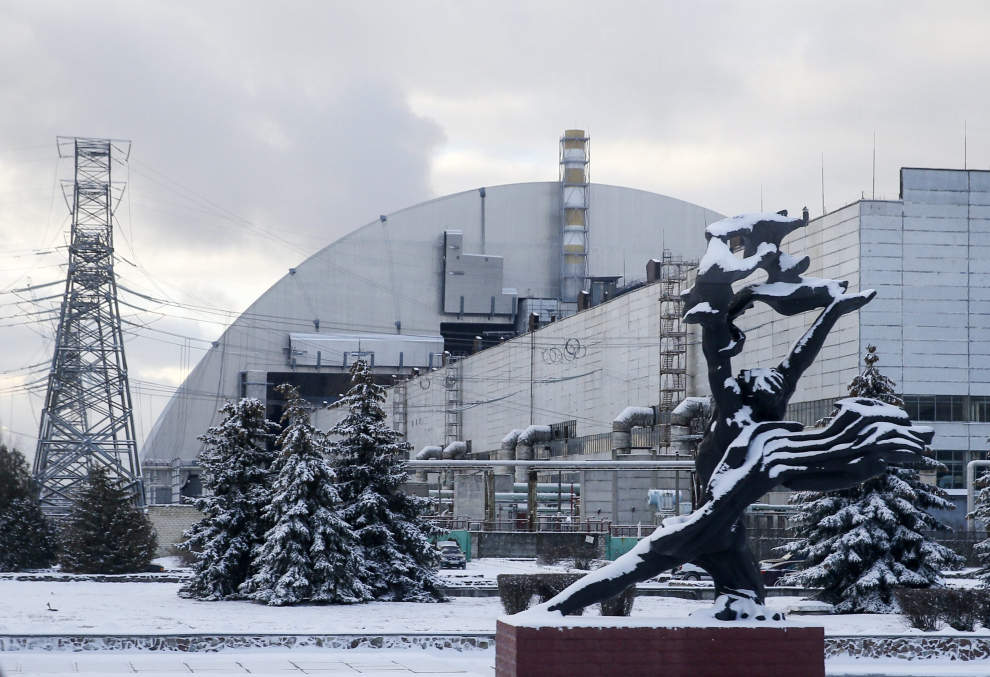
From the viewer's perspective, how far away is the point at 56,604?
78.1 ft

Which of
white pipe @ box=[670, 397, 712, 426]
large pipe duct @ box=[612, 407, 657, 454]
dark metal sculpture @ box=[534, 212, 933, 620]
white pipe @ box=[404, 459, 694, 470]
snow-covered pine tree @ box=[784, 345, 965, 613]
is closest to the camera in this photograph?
dark metal sculpture @ box=[534, 212, 933, 620]

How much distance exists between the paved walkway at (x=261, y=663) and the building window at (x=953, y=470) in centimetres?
2961

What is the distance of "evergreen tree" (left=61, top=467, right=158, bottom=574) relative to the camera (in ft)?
109

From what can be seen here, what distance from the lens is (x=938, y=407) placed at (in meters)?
40.7

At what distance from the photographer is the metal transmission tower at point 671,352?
48481mm

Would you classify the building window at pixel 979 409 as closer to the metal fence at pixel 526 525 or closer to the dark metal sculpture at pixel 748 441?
the metal fence at pixel 526 525

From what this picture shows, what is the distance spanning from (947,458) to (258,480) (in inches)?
1029

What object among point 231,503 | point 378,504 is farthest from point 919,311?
point 231,503

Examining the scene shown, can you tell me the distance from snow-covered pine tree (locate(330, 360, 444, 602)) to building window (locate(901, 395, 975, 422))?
72.3ft

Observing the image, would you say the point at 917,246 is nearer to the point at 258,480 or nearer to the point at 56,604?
the point at 258,480

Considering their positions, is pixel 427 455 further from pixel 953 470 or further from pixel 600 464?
pixel 953 470

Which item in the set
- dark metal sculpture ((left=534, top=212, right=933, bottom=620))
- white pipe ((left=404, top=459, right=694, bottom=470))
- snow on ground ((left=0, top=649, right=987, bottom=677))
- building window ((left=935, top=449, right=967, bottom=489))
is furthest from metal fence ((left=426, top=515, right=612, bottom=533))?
dark metal sculpture ((left=534, top=212, right=933, bottom=620))

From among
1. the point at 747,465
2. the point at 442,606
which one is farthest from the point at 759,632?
the point at 442,606

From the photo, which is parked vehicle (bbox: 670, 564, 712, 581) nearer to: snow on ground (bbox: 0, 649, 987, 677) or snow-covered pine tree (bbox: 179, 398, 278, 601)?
snow-covered pine tree (bbox: 179, 398, 278, 601)
